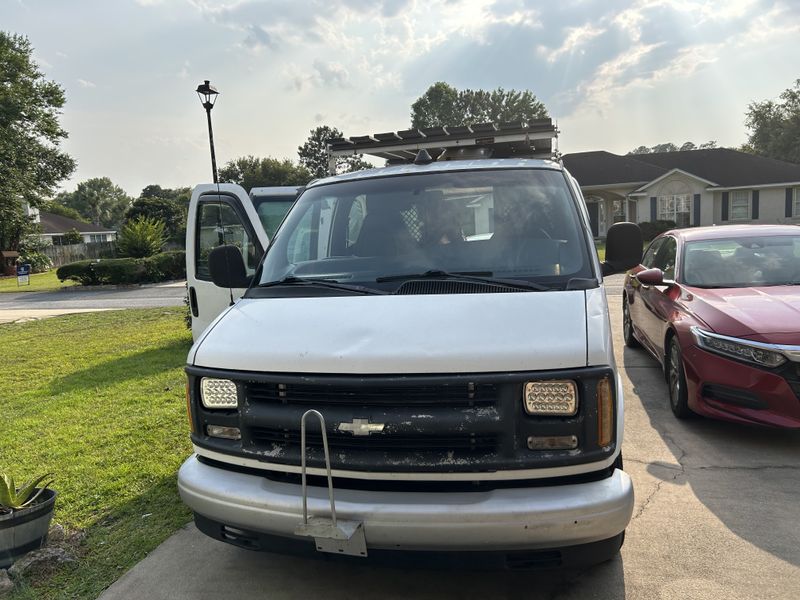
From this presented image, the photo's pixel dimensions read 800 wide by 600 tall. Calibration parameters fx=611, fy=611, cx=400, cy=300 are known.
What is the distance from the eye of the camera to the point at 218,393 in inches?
110

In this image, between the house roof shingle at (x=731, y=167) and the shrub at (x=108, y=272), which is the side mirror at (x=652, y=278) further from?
the house roof shingle at (x=731, y=167)

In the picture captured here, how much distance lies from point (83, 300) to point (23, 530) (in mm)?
18895

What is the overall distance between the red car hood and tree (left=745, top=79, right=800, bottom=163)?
195ft

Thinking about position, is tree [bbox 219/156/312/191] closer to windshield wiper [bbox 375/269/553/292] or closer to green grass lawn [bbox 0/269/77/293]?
green grass lawn [bbox 0/269/77/293]

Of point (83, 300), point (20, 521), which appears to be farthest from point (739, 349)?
point (83, 300)

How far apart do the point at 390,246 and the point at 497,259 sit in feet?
2.12

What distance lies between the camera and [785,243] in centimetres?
591

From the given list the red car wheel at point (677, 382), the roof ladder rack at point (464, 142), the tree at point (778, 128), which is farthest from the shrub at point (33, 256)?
the tree at point (778, 128)

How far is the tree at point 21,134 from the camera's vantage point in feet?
108

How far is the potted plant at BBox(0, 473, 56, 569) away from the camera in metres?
3.24

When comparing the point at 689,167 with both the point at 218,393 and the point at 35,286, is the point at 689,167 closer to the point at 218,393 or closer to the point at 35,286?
the point at 35,286

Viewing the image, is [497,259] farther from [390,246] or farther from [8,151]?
[8,151]

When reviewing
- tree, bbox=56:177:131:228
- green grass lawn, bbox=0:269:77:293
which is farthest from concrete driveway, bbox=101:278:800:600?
tree, bbox=56:177:131:228

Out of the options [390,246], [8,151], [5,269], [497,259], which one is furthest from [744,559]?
[5,269]
